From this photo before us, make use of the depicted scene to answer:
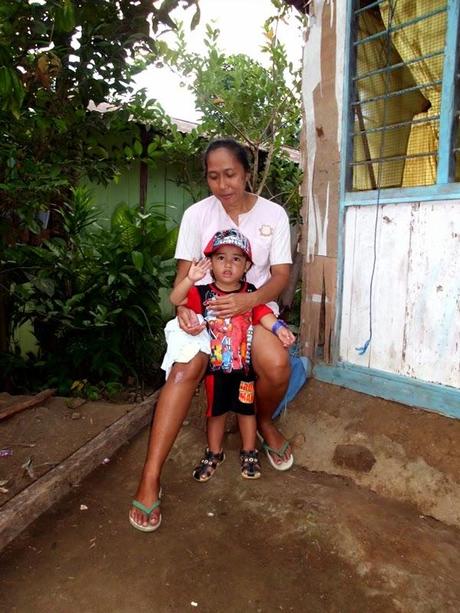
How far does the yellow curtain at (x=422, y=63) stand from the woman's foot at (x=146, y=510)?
2.08 m

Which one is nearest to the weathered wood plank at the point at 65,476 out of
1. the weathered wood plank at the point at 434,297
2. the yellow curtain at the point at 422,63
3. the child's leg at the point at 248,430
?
the child's leg at the point at 248,430

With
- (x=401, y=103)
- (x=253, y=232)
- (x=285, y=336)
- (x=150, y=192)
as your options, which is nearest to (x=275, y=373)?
(x=285, y=336)

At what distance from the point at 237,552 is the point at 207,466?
60cm

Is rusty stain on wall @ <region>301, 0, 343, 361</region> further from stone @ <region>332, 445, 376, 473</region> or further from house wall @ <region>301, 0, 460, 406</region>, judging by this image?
stone @ <region>332, 445, 376, 473</region>

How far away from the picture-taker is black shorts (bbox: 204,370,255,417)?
7.87 ft

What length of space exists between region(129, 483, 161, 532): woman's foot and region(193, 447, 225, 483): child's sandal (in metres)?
0.38

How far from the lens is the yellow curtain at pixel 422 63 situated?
2477mm

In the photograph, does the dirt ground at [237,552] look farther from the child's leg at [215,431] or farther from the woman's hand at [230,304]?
the woman's hand at [230,304]

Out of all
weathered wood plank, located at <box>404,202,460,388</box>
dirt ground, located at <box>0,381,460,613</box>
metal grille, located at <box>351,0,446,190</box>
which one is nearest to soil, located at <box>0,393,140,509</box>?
dirt ground, located at <box>0,381,460,613</box>

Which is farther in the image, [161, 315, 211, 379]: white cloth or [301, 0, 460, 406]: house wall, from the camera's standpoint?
[301, 0, 460, 406]: house wall

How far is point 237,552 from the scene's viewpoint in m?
1.88

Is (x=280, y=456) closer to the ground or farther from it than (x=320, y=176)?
closer to the ground

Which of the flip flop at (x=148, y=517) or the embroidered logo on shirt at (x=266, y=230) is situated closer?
the flip flop at (x=148, y=517)

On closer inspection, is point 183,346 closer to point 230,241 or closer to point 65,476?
point 230,241
